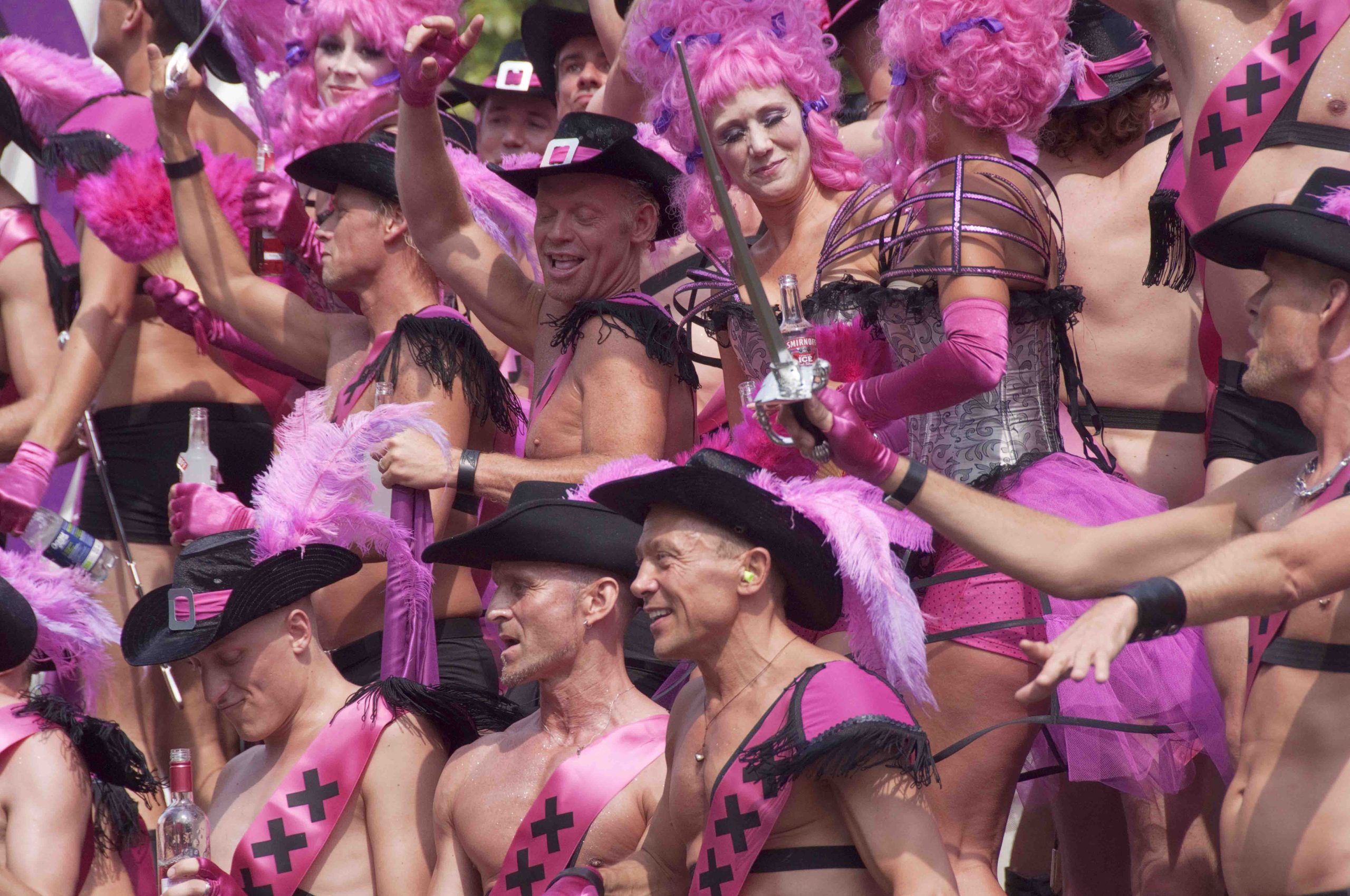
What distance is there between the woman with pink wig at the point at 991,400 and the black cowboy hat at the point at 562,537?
64cm

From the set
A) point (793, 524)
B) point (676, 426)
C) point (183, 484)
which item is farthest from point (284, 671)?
point (793, 524)

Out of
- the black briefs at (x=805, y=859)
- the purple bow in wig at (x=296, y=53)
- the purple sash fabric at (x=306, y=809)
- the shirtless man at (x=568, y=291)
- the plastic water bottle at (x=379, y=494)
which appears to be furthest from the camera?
the purple bow in wig at (x=296, y=53)

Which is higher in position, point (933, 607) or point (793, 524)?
point (793, 524)

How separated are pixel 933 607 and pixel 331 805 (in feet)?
5.15

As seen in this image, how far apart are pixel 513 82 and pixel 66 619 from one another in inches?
126

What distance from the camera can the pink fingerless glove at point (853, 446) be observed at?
3088mm

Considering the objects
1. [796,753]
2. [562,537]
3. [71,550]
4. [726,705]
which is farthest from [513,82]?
[796,753]

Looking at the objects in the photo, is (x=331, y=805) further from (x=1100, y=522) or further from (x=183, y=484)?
(x=1100, y=522)

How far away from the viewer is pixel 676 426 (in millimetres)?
4820

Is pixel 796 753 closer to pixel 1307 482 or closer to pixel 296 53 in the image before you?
pixel 1307 482

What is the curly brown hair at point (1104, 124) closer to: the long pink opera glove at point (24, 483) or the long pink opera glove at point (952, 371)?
the long pink opera glove at point (952, 371)

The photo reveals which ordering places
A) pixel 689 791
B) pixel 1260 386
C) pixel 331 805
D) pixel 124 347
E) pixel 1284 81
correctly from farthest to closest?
pixel 124 347, pixel 331 805, pixel 1284 81, pixel 689 791, pixel 1260 386

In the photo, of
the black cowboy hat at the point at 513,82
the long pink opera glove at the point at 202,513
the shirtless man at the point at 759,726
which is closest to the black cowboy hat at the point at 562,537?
the shirtless man at the point at 759,726

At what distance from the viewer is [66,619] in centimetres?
518
